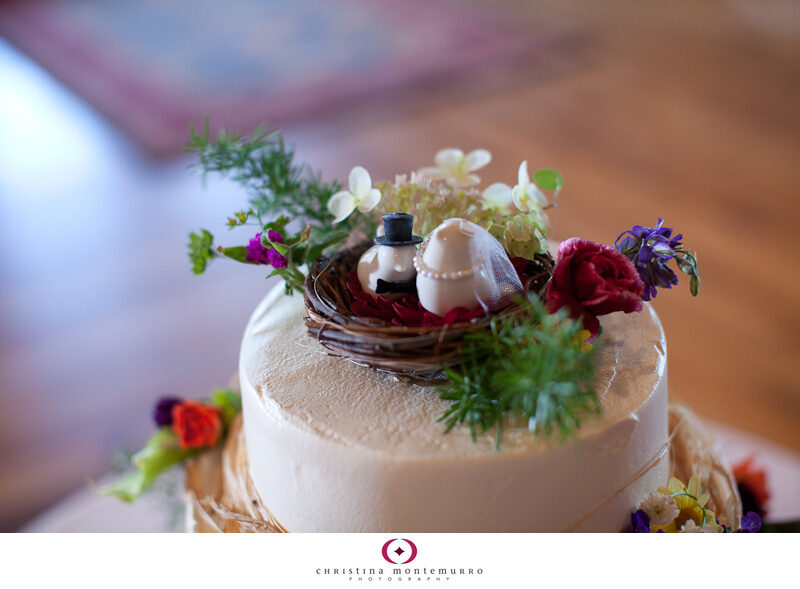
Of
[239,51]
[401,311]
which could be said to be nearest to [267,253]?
[401,311]

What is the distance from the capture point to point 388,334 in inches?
29.4

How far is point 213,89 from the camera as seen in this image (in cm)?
392

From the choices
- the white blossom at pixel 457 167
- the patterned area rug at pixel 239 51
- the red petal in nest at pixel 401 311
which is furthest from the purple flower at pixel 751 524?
the patterned area rug at pixel 239 51

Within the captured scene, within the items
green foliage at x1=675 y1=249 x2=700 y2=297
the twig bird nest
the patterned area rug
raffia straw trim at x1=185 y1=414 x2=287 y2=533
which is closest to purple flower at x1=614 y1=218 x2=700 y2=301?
green foliage at x1=675 y1=249 x2=700 y2=297

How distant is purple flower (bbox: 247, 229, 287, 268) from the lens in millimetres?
914

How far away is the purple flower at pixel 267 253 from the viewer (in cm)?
91

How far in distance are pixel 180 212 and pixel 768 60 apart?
301cm

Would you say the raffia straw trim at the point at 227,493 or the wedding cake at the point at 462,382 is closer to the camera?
the wedding cake at the point at 462,382

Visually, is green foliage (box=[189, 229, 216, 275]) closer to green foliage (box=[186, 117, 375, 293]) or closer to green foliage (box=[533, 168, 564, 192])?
green foliage (box=[186, 117, 375, 293])

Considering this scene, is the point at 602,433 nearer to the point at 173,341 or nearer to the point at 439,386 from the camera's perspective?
the point at 439,386
